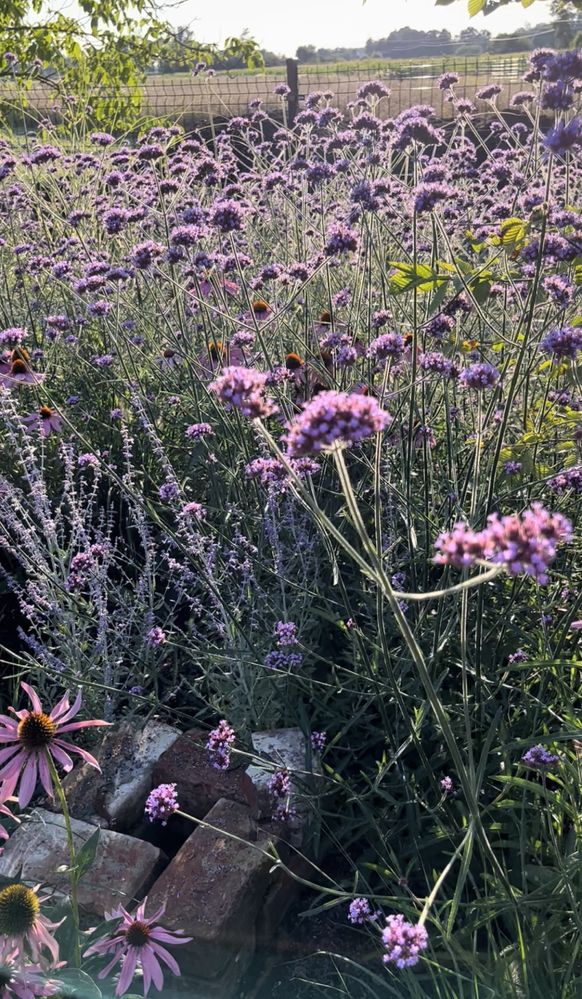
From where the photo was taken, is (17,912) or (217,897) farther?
(217,897)

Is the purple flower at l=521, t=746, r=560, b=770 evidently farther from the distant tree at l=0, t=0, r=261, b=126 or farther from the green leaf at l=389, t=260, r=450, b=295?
the distant tree at l=0, t=0, r=261, b=126

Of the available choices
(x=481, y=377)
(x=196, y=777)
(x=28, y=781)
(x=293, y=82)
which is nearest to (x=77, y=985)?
(x=28, y=781)

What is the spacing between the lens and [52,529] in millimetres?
2793

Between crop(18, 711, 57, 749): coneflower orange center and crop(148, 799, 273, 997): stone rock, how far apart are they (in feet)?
1.81

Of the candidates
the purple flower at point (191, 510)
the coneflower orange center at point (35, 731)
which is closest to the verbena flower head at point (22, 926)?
the coneflower orange center at point (35, 731)

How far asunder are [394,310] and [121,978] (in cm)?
289

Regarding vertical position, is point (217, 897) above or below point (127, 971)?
below

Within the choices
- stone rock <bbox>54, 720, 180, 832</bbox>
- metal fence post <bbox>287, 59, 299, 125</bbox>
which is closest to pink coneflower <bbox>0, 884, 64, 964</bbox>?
stone rock <bbox>54, 720, 180, 832</bbox>

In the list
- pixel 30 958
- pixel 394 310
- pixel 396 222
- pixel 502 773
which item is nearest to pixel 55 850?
pixel 30 958

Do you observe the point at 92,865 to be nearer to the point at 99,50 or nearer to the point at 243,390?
the point at 243,390

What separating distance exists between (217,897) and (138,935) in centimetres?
38

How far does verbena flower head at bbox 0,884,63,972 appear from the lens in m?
1.58

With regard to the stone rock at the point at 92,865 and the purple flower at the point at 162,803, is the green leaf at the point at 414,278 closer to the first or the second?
the purple flower at the point at 162,803

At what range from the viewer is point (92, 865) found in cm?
221
